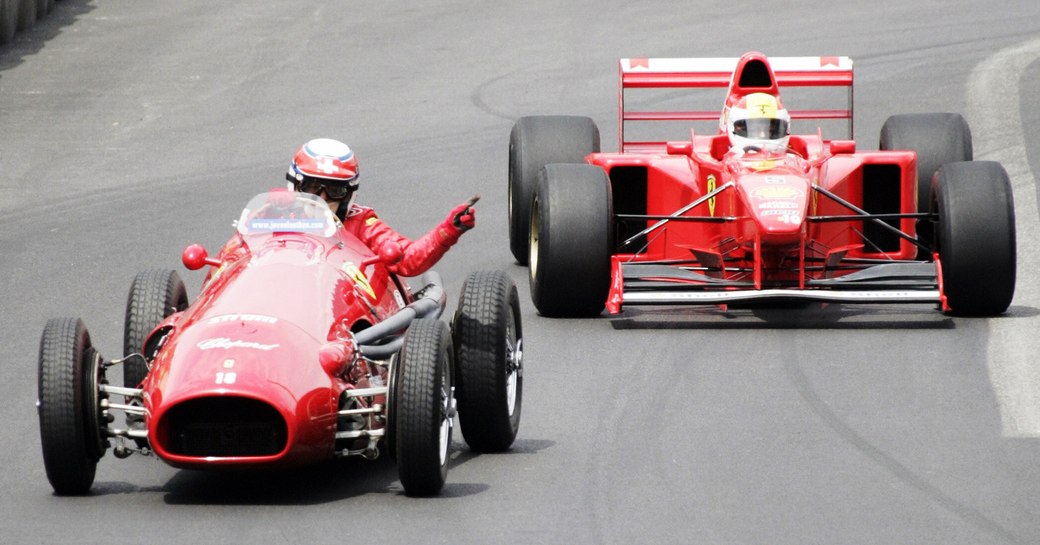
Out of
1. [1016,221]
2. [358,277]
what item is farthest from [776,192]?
[1016,221]

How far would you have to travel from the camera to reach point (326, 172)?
32.8 ft

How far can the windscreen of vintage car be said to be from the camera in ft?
31.2

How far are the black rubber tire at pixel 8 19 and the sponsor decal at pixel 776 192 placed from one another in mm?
13704

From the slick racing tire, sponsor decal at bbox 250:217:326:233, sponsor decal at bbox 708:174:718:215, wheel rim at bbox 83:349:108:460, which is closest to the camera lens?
the slick racing tire

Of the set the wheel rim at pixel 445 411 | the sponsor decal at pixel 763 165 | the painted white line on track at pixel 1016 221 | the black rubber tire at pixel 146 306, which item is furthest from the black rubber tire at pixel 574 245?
the wheel rim at pixel 445 411

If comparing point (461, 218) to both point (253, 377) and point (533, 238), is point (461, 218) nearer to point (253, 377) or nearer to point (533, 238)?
point (253, 377)

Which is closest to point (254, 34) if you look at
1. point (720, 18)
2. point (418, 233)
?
point (720, 18)

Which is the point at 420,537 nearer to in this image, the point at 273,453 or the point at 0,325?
the point at 273,453

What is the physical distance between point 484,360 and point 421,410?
0.92 m

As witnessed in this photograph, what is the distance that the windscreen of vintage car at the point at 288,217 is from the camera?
951 cm

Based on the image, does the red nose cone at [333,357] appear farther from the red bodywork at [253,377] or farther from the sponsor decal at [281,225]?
the sponsor decal at [281,225]

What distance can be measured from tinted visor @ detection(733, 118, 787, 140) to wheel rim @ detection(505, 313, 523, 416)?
14.1 feet

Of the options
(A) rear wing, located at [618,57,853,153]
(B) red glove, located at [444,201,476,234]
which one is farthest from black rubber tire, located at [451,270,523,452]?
(A) rear wing, located at [618,57,853,153]

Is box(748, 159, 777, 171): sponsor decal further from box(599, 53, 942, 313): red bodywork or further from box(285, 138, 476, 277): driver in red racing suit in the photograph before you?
box(285, 138, 476, 277): driver in red racing suit
